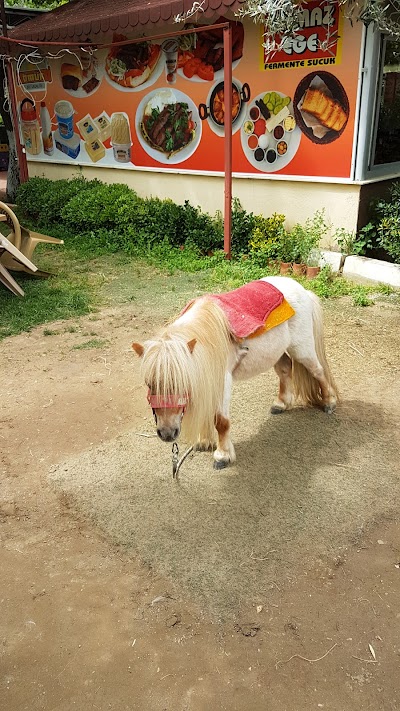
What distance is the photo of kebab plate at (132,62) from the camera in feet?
30.9

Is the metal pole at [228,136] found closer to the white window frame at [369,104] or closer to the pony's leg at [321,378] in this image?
the white window frame at [369,104]

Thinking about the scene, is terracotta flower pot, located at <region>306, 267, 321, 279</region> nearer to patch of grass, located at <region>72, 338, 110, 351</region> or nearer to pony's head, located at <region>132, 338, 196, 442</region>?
patch of grass, located at <region>72, 338, 110, 351</region>

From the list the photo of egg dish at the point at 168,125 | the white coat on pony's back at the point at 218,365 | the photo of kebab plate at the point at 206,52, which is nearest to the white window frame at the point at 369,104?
the photo of kebab plate at the point at 206,52

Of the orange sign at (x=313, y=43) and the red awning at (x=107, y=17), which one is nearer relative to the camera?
the orange sign at (x=313, y=43)

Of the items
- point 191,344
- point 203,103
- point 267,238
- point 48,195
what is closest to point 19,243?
point 267,238

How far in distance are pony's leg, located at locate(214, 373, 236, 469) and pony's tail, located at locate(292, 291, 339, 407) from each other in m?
0.92

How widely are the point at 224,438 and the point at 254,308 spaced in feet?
2.90

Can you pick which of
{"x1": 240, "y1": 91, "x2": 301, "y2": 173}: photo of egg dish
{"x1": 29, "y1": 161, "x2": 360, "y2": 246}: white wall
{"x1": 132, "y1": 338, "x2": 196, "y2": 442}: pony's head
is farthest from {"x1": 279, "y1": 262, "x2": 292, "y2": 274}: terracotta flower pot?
{"x1": 132, "y1": 338, "x2": 196, "y2": 442}: pony's head

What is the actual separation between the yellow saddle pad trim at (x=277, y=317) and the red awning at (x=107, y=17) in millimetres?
5022

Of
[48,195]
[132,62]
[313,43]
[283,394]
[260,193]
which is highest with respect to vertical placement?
[132,62]

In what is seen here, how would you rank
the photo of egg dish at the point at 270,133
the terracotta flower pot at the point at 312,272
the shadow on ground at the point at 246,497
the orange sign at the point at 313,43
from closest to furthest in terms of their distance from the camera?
the shadow on ground at the point at 246,497 → the orange sign at the point at 313,43 → the terracotta flower pot at the point at 312,272 → the photo of egg dish at the point at 270,133

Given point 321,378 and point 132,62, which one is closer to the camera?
point 321,378

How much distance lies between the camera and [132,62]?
9.79 m

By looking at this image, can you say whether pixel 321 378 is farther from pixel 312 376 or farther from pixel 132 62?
pixel 132 62
